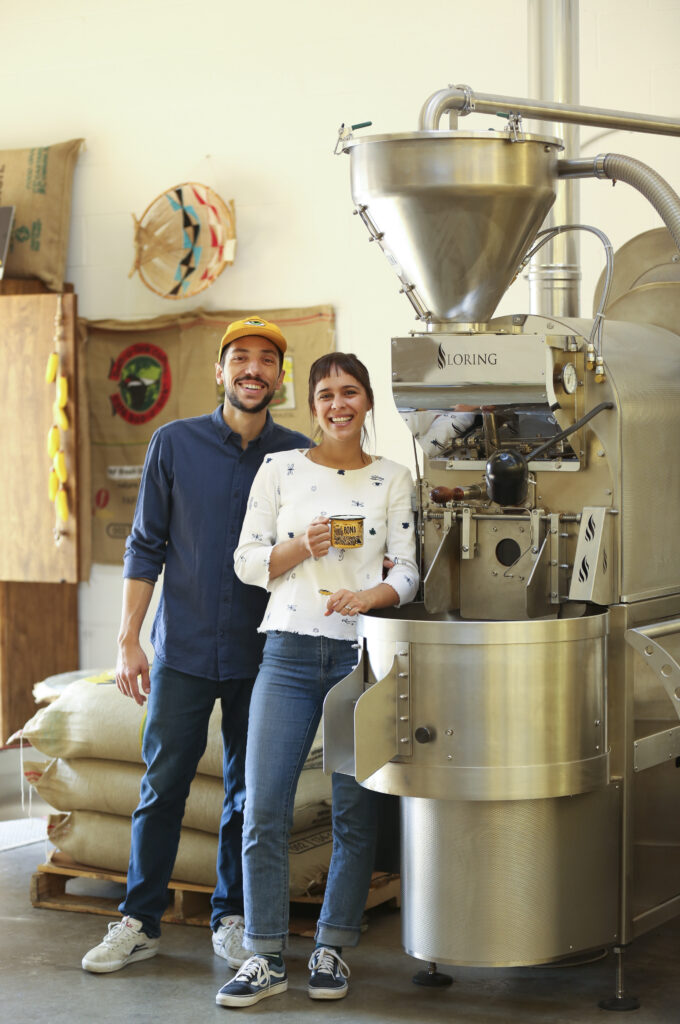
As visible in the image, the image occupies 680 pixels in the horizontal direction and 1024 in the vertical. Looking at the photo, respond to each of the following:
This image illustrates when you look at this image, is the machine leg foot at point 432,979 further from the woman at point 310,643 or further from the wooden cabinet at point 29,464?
the wooden cabinet at point 29,464

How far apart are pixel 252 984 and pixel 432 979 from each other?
42cm

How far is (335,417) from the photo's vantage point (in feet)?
9.46

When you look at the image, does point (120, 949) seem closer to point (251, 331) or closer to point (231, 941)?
point (231, 941)

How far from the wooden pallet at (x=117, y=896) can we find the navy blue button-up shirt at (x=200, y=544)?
0.73 meters

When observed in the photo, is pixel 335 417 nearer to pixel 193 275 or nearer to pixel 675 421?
pixel 675 421

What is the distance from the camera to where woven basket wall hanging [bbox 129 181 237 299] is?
458cm

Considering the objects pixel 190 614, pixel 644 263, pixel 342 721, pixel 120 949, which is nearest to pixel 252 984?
pixel 120 949

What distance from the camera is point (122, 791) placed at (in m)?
3.54

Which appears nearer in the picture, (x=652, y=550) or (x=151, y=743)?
(x=652, y=550)

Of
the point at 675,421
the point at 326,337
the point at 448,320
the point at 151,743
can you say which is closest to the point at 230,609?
the point at 151,743

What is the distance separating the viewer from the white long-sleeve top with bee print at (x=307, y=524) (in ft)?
9.32

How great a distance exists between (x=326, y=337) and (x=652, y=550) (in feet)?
6.39

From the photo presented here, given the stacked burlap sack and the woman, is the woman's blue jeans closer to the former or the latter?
the woman

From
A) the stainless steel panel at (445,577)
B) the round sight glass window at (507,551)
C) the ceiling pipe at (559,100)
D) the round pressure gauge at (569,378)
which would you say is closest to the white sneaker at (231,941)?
the stainless steel panel at (445,577)
